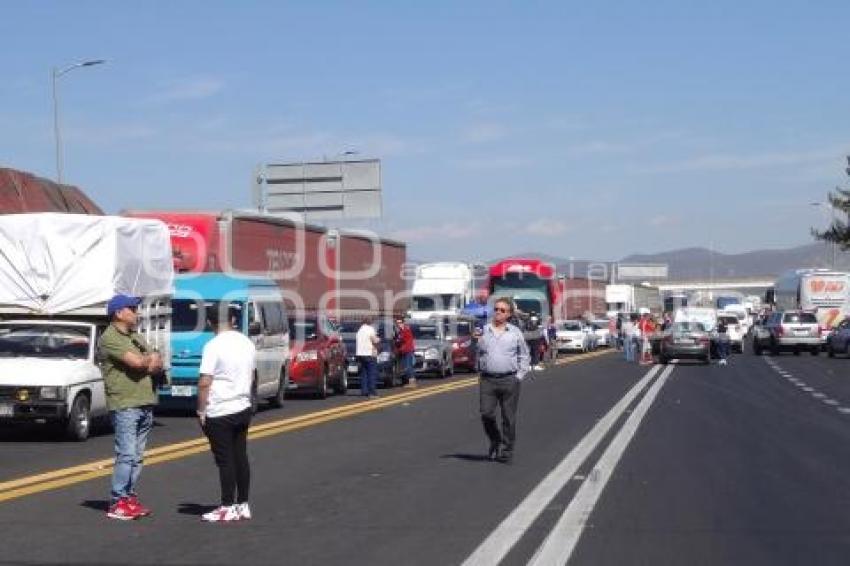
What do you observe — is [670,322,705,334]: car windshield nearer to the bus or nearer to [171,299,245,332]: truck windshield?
the bus

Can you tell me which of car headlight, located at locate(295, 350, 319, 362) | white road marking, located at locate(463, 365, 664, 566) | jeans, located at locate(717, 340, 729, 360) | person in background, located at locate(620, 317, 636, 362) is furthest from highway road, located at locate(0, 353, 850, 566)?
person in background, located at locate(620, 317, 636, 362)

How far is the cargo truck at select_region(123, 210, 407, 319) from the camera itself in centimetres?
2781

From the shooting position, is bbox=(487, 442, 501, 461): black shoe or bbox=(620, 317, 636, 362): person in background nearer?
bbox=(487, 442, 501, 461): black shoe

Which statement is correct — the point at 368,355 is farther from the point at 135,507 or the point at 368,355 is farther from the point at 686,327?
the point at 686,327

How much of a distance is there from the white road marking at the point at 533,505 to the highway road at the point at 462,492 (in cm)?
3

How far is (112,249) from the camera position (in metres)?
20.1

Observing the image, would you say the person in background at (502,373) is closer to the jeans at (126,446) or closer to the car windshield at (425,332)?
the jeans at (126,446)

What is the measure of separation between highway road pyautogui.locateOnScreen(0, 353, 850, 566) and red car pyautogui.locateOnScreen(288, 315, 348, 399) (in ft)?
12.8

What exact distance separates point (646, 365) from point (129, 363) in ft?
119

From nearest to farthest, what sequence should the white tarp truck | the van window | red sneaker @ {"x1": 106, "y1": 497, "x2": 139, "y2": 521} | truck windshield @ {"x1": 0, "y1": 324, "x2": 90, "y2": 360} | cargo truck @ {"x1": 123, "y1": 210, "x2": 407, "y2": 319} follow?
red sneaker @ {"x1": 106, "y1": 497, "x2": 139, "y2": 521} < the white tarp truck < truck windshield @ {"x1": 0, "y1": 324, "x2": 90, "y2": 360} < the van window < cargo truck @ {"x1": 123, "y1": 210, "x2": 407, "y2": 319}

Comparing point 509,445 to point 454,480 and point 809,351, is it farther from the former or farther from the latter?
point 809,351

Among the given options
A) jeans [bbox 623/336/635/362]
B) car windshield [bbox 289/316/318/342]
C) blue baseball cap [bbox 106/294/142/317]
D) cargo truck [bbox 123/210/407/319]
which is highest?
cargo truck [bbox 123/210/407/319]

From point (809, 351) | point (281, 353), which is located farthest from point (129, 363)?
point (809, 351)

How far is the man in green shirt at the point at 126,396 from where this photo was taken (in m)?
11.1
